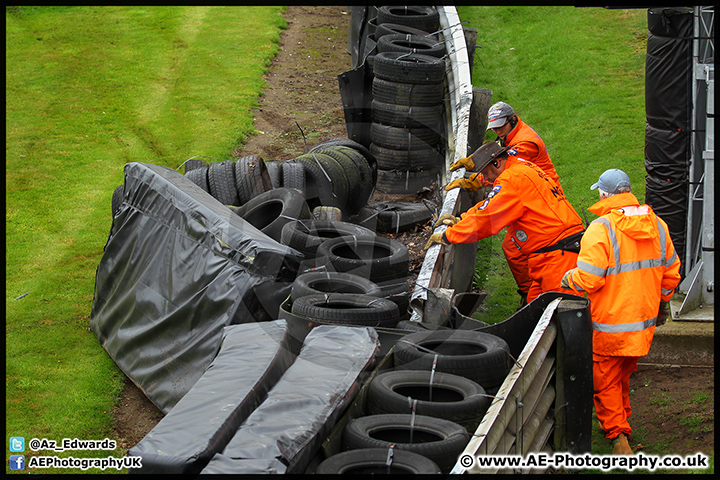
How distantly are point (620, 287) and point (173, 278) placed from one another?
439 cm

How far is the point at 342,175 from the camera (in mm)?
10156

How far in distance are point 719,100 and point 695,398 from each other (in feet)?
10.3

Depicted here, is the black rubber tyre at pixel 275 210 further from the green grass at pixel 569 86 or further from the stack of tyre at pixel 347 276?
the green grass at pixel 569 86

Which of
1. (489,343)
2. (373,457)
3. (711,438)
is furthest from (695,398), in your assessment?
(373,457)

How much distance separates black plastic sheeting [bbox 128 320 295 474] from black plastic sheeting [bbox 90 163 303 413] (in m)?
0.97

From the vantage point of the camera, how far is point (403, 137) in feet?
37.3

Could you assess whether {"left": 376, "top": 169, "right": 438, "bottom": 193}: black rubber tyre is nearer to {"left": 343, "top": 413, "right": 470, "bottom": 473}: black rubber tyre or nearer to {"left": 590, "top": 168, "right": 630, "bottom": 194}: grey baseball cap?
{"left": 590, "top": 168, "right": 630, "bottom": 194}: grey baseball cap

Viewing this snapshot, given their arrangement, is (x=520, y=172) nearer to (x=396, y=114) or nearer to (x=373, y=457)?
(x=373, y=457)

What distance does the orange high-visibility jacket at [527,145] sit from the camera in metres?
7.93

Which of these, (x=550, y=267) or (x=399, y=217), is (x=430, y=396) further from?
(x=399, y=217)

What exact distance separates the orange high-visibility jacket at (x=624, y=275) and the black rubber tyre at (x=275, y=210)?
3.76 metres

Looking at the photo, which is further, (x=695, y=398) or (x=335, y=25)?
(x=335, y=25)

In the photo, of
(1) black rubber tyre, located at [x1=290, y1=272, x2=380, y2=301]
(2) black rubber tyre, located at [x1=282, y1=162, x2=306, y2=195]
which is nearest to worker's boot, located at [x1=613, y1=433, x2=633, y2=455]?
(1) black rubber tyre, located at [x1=290, y1=272, x2=380, y2=301]

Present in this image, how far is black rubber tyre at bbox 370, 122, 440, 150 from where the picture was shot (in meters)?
11.4
